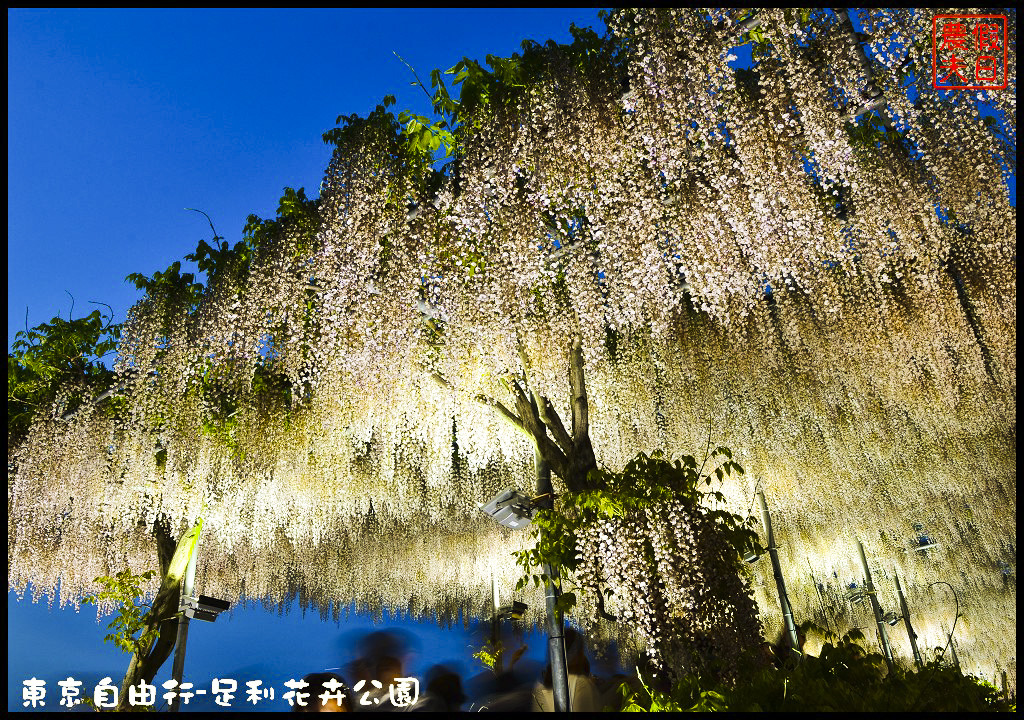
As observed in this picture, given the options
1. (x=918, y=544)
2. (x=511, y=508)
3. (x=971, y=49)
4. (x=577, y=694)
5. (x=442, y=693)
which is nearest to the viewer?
(x=971, y=49)

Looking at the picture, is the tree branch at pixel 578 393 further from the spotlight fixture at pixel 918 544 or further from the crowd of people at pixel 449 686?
the spotlight fixture at pixel 918 544

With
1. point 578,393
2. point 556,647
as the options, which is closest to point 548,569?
point 556,647

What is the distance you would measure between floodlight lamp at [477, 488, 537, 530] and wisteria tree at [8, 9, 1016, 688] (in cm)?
32

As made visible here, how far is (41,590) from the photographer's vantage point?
9.51 meters

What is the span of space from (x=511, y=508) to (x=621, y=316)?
1.72 m

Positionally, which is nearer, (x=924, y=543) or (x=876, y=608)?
(x=876, y=608)

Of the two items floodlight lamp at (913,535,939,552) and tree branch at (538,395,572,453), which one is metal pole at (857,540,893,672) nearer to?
floodlight lamp at (913,535,939,552)

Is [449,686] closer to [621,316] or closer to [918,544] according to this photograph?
[621,316]

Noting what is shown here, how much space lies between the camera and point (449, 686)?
816cm

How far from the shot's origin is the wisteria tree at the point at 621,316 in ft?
12.7

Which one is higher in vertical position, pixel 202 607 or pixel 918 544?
pixel 918 544

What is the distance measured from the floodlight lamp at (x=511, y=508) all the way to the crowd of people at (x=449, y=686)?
6.38ft

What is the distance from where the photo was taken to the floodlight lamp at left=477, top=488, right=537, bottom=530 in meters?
4.22

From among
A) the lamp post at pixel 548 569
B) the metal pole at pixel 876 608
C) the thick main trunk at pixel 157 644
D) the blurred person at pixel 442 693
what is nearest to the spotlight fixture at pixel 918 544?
the metal pole at pixel 876 608
